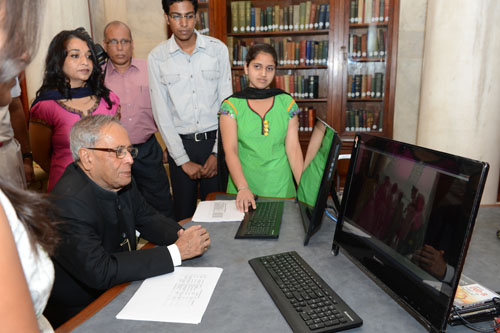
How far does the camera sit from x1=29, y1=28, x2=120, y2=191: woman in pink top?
2.12m

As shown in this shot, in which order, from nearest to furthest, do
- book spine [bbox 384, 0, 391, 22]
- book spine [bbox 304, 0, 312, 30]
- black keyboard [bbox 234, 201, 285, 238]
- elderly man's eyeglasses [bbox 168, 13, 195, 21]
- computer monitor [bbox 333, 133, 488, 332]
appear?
computer monitor [bbox 333, 133, 488, 332]
black keyboard [bbox 234, 201, 285, 238]
elderly man's eyeglasses [bbox 168, 13, 195, 21]
book spine [bbox 384, 0, 391, 22]
book spine [bbox 304, 0, 312, 30]

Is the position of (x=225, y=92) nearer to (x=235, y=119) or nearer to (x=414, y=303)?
(x=235, y=119)

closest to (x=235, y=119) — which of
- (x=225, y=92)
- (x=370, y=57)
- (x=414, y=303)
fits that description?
(x=225, y=92)

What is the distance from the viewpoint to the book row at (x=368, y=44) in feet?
13.3

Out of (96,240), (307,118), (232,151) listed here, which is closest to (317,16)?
(307,118)

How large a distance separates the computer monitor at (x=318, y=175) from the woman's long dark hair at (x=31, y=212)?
0.85 meters

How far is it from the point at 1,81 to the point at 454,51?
10.4 ft

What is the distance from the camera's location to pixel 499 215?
1565mm

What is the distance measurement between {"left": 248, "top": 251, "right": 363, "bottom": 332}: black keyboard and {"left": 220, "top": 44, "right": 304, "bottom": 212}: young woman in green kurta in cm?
88

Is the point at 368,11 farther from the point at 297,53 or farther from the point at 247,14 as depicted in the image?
the point at 247,14

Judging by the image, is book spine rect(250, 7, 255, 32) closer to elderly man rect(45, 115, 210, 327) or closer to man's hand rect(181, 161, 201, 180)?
man's hand rect(181, 161, 201, 180)

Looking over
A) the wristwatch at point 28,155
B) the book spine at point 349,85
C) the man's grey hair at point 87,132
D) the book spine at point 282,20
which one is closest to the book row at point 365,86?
the book spine at point 349,85

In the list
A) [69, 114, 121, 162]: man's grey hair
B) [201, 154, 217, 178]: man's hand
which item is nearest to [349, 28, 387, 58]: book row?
[201, 154, 217, 178]: man's hand

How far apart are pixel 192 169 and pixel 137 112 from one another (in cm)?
63
